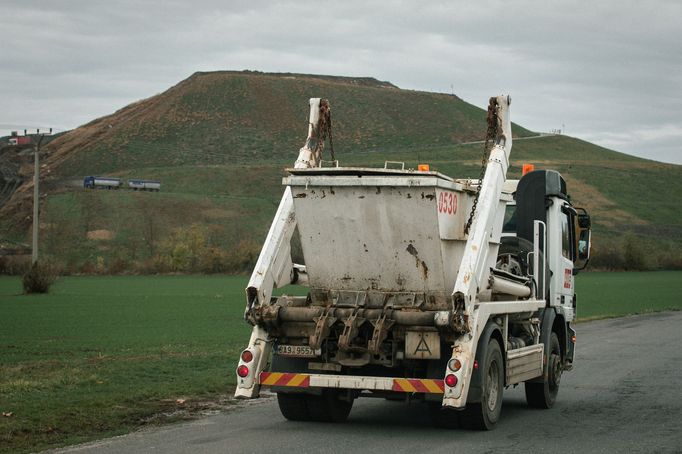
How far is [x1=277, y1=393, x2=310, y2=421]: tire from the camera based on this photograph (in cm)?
1270

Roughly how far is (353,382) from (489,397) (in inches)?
66.1

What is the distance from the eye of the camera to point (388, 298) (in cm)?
1207

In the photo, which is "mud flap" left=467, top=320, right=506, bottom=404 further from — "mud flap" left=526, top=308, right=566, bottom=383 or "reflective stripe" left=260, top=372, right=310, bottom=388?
"mud flap" left=526, top=308, right=566, bottom=383

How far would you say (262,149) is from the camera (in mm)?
161625

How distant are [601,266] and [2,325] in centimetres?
6840

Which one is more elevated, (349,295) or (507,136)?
(507,136)

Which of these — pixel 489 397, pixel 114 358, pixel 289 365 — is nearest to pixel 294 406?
pixel 289 365

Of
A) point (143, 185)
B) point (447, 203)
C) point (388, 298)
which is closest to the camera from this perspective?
point (447, 203)

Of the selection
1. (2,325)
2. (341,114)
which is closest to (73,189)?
(341,114)

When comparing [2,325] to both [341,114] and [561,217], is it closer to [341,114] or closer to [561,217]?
[561,217]

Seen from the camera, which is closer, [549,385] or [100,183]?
[549,385]

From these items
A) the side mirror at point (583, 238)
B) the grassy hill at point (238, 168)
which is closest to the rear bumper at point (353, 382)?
the side mirror at point (583, 238)

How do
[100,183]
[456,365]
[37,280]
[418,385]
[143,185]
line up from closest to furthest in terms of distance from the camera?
[456,365]
[418,385]
[37,280]
[143,185]
[100,183]

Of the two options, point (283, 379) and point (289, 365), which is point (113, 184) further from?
point (283, 379)
